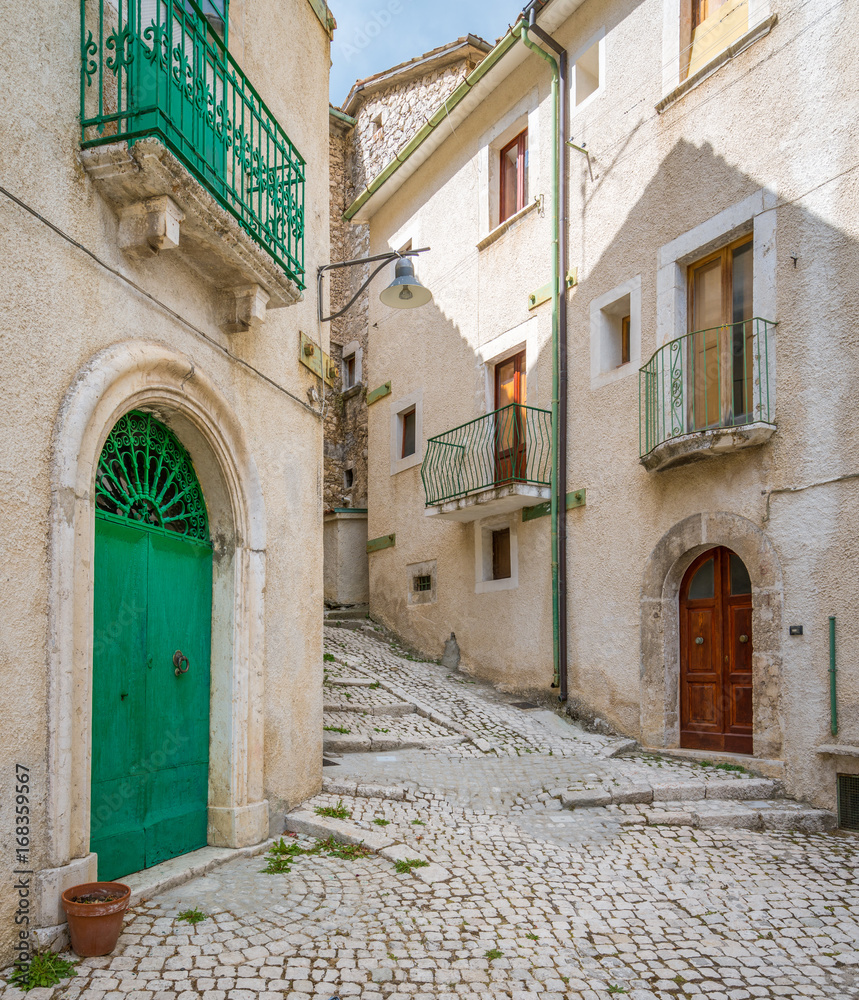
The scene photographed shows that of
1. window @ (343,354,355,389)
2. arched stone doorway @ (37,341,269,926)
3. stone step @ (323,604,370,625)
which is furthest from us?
window @ (343,354,355,389)

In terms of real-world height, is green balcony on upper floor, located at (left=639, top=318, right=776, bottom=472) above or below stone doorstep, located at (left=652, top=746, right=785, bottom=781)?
above

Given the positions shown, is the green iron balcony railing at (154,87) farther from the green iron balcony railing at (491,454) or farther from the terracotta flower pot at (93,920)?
the green iron balcony railing at (491,454)

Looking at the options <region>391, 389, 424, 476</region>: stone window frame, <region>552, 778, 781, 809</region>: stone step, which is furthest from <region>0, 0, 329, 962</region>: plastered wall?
<region>391, 389, 424, 476</region>: stone window frame

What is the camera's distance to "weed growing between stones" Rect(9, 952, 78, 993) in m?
3.28

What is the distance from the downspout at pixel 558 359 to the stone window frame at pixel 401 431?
10.9 feet

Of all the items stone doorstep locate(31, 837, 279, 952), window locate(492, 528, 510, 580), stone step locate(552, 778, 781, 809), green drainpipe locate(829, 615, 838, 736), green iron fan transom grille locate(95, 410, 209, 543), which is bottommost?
stone step locate(552, 778, 781, 809)

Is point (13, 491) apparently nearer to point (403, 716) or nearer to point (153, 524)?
point (153, 524)

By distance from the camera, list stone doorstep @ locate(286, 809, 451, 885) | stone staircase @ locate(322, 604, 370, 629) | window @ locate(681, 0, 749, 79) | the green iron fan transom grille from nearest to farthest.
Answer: the green iron fan transom grille
stone doorstep @ locate(286, 809, 451, 885)
window @ locate(681, 0, 749, 79)
stone staircase @ locate(322, 604, 370, 629)

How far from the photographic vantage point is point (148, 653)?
4.66m

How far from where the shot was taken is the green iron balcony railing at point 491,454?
33.4ft

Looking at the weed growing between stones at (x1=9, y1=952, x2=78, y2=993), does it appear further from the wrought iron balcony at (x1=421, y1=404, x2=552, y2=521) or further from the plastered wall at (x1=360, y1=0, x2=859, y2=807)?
the wrought iron balcony at (x1=421, y1=404, x2=552, y2=521)

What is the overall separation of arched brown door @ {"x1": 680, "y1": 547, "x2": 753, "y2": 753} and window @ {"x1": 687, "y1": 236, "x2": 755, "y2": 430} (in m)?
1.43

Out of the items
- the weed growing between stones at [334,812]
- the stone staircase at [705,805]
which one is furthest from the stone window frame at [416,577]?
the weed growing between stones at [334,812]

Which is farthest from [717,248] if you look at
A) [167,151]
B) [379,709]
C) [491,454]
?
[379,709]
